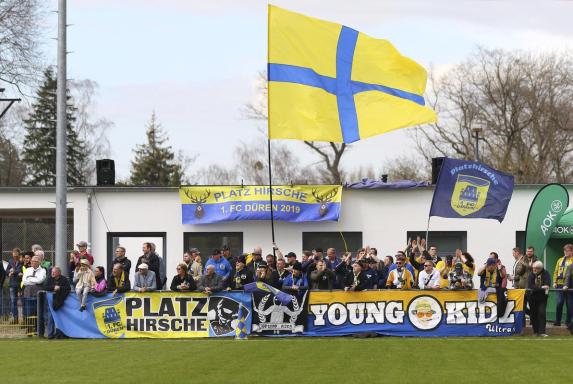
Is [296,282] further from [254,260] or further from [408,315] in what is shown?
[408,315]

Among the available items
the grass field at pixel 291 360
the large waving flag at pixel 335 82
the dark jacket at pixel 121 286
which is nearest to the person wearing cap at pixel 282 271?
the grass field at pixel 291 360

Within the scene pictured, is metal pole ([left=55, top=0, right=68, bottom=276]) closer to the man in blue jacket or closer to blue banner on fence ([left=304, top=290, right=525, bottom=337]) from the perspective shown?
the man in blue jacket

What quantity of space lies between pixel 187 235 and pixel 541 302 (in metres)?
11.3

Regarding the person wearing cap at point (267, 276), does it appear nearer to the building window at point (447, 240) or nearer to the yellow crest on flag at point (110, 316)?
the yellow crest on flag at point (110, 316)

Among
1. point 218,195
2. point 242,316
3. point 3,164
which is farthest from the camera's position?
point 3,164

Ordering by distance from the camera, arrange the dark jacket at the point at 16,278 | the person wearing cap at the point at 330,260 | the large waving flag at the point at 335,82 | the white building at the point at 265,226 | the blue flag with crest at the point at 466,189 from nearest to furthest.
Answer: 1. the large waving flag at the point at 335,82
2. the person wearing cap at the point at 330,260
3. the blue flag with crest at the point at 466,189
4. the dark jacket at the point at 16,278
5. the white building at the point at 265,226

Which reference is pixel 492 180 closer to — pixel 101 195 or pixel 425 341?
pixel 425 341

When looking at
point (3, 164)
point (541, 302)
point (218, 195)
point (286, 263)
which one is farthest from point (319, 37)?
point (3, 164)

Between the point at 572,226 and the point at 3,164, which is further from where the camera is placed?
the point at 3,164

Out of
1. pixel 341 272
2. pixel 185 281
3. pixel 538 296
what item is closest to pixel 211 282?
pixel 185 281

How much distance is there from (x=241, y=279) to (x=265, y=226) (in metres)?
7.33

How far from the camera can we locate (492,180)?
2455 centimetres

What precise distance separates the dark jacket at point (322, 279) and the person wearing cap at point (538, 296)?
4.23 metres

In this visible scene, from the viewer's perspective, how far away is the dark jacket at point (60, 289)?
73.1ft
